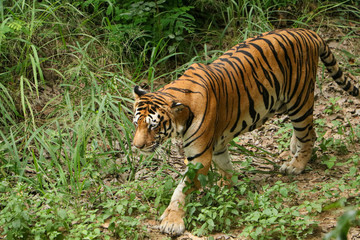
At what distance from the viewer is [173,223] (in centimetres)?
358

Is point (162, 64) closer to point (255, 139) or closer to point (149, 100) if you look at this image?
point (255, 139)

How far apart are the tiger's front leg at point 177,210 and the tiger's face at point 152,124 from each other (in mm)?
376

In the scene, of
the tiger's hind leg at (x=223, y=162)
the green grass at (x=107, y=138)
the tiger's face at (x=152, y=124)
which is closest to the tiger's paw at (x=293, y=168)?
the green grass at (x=107, y=138)

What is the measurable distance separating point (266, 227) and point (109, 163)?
74.3 inches

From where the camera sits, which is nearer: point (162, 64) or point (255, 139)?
point (255, 139)

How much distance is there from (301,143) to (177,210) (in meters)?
1.66

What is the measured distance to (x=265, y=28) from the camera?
6207 mm

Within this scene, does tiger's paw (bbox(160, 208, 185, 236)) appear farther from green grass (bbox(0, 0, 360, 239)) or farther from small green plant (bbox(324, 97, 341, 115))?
small green plant (bbox(324, 97, 341, 115))

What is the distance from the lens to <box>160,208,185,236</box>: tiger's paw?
140 inches

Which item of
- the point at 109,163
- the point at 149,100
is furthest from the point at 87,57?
the point at 149,100

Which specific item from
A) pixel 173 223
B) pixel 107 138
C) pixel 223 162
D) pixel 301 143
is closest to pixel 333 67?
pixel 301 143

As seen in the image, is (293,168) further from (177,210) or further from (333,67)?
(177,210)

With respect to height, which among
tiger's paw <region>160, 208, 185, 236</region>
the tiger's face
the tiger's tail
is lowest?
tiger's paw <region>160, 208, 185, 236</region>

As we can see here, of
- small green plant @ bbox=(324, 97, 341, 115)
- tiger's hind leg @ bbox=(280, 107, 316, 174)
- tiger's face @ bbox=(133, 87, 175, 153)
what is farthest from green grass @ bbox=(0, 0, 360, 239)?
tiger's face @ bbox=(133, 87, 175, 153)
